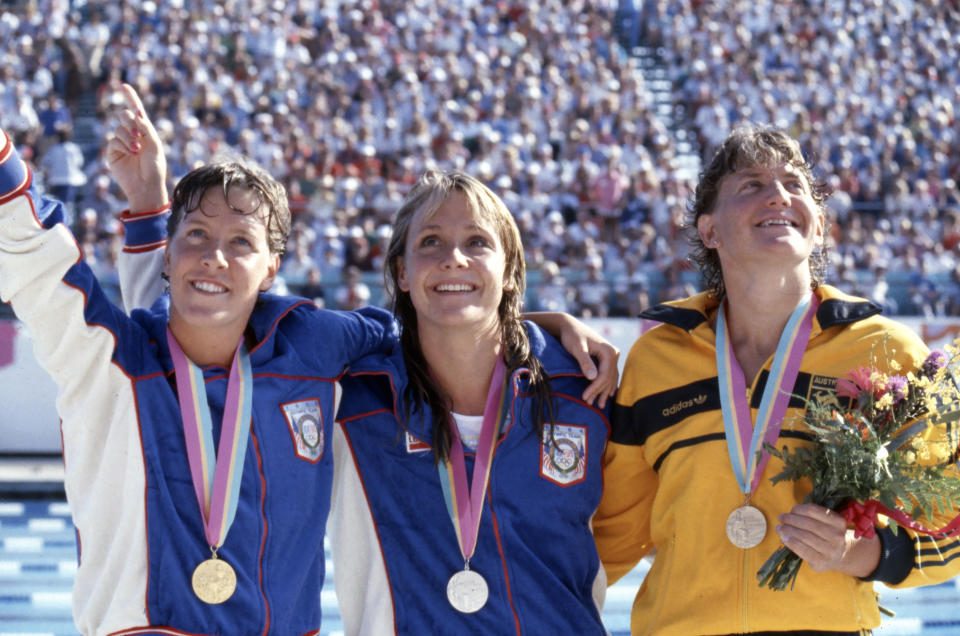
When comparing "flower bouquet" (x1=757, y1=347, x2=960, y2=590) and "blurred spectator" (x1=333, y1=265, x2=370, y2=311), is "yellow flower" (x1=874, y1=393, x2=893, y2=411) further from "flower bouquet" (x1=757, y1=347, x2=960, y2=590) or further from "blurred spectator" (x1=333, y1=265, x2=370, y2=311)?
"blurred spectator" (x1=333, y1=265, x2=370, y2=311)

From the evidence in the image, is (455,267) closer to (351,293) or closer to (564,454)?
(564,454)

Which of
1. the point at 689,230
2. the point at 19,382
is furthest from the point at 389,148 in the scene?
the point at 689,230

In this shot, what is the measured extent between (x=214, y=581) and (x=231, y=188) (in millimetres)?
1020

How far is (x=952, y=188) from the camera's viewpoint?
14555 mm

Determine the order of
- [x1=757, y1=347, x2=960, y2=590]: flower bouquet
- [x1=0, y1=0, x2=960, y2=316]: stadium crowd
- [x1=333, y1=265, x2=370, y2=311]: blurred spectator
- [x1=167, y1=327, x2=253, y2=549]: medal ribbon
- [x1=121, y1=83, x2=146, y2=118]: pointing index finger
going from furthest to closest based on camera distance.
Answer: [x1=0, y1=0, x2=960, y2=316]: stadium crowd
[x1=333, y1=265, x2=370, y2=311]: blurred spectator
[x1=121, y1=83, x2=146, y2=118]: pointing index finger
[x1=167, y1=327, x2=253, y2=549]: medal ribbon
[x1=757, y1=347, x2=960, y2=590]: flower bouquet

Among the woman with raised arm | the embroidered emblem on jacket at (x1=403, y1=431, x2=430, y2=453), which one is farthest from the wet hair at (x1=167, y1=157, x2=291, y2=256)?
the embroidered emblem on jacket at (x1=403, y1=431, x2=430, y2=453)

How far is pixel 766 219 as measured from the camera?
2.81 metres

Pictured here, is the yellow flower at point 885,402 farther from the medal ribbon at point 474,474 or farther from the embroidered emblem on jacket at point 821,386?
the medal ribbon at point 474,474

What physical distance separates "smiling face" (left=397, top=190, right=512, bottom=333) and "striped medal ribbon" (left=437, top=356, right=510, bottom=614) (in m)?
0.21

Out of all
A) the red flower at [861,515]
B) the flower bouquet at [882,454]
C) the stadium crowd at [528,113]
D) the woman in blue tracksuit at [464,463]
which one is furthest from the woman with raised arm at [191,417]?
the stadium crowd at [528,113]

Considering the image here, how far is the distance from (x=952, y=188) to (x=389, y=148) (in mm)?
7940

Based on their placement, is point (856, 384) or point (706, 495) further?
point (706, 495)

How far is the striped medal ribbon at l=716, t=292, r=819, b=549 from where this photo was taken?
8.44 ft

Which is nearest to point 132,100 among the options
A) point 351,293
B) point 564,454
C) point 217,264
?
point 217,264
